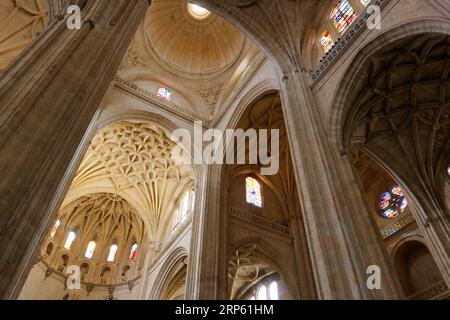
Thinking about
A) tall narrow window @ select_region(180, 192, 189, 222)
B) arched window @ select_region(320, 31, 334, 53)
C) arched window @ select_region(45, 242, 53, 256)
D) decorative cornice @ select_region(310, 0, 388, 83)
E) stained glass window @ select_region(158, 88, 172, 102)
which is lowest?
arched window @ select_region(45, 242, 53, 256)

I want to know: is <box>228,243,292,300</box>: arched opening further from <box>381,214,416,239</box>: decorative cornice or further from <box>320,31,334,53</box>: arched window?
<box>320,31,334,53</box>: arched window

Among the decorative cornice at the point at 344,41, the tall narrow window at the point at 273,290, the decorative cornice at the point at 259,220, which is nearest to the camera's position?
the decorative cornice at the point at 344,41

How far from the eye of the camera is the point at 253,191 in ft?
48.8

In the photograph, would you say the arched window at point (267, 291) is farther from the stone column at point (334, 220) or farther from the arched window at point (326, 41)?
the arched window at point (326, 41)

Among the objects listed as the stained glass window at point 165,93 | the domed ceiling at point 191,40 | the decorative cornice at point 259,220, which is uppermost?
the domed ceiling at point 191,40

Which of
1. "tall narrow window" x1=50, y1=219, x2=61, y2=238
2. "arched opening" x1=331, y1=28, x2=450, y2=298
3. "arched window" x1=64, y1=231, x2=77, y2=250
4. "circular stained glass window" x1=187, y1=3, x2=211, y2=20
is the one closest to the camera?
"arched opening" x1=331, y1=28, x2=450, y2=298

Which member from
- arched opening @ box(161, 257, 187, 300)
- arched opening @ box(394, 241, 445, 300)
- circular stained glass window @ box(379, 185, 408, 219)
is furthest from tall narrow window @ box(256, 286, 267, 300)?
circular stained glass window @ box(379, 185, 408, 219)

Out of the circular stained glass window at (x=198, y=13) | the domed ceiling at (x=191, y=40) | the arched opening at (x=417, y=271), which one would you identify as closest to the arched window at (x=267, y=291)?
the arched opening at (x=417, y=271)

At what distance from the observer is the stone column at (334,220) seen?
214 inches

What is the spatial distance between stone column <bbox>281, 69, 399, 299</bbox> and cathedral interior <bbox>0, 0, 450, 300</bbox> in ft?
0.11

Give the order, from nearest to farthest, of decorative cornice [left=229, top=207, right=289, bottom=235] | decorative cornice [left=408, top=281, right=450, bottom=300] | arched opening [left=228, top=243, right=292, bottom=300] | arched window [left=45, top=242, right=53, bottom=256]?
1. decorative cornice [left=408, top=281, right=450, bottom=300]
2. arched opening [left=228, top=243, right=292, bottom=300]
3. decorative cornice [left=229, top=207, right=289, bottom=235]
4. arched window [left=45, top=242, right=53, bottom=256]

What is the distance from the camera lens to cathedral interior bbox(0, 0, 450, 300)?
15.1 feet

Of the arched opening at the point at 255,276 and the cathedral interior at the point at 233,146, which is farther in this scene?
the arched opening at the point at 255,276

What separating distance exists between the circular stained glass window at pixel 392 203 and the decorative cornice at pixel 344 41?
9096 mm
